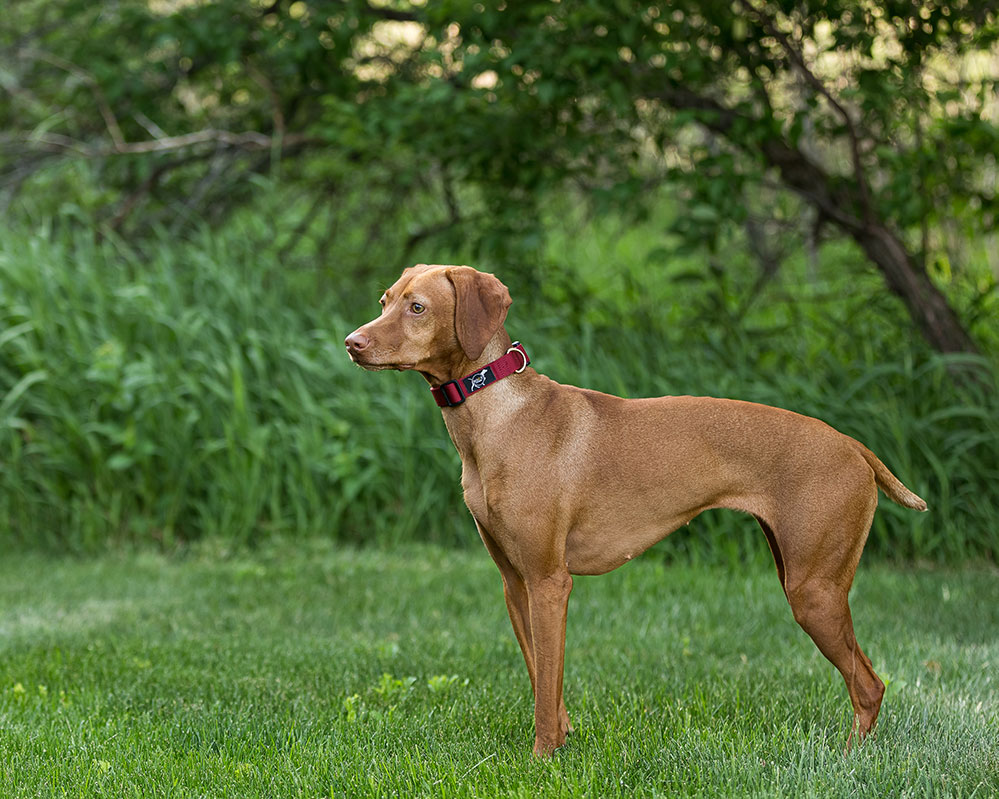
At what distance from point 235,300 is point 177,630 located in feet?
10.7

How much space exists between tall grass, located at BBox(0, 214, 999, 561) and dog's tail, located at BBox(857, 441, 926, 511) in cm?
298

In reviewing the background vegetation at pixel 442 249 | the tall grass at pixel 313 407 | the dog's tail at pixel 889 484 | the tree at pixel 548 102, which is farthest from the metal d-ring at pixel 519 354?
the tall grass at pixel 313 407

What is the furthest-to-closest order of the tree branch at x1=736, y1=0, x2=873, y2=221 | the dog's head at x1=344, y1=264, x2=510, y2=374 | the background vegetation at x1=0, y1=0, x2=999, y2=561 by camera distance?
the background vegetation at x1=0, y1=0, x2=999, y2=561 → the tree branch at x1=736, y1=0, x2=873, y2=221 → the dog's head at x1=344, y1=264, x2=510, y2=374

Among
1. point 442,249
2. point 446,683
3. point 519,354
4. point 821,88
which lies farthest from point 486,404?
point 442,249

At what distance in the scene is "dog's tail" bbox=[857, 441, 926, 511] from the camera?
3.07 meters

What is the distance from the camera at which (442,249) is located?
7617 millimetres

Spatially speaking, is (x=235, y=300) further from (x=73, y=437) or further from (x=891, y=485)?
(x=891, y=485)

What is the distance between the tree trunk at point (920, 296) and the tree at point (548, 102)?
0.04 feet

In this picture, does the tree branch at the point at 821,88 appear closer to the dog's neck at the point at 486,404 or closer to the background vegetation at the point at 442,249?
the background vegetation at the point at 442,249

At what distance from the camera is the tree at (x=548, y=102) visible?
5.93m

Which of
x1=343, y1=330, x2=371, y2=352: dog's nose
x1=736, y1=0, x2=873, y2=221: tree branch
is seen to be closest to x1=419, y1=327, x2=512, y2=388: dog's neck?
x1=343, y1=330, x2=371, y2=352: dog's nose

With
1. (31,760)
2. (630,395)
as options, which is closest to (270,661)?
(31,760)

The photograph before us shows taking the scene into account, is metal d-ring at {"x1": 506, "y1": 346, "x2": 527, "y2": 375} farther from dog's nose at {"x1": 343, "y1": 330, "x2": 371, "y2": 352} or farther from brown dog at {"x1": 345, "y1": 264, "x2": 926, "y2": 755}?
dog's nose at {"x1": 343, "y1": 330, "x2": 371, "y2": 352}

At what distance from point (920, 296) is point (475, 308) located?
4.47 metres
